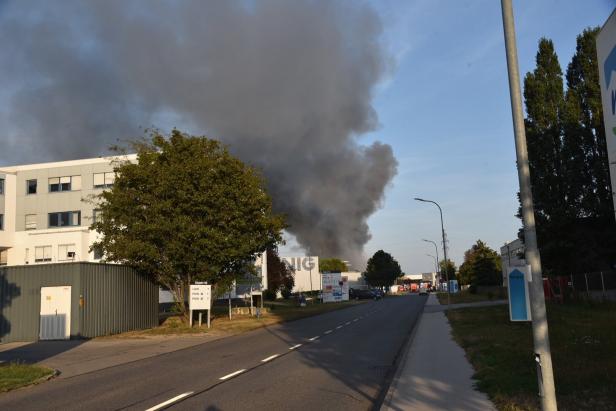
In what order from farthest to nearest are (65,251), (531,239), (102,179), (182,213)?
(102,179) < (65,251) < (182,213) < (531,239)

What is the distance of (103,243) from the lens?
28312 mm

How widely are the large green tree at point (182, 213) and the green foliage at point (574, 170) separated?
64.1ft

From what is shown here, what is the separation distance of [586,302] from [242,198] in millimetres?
17736

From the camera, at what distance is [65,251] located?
47781 mm

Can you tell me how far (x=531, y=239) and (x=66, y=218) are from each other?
177ft

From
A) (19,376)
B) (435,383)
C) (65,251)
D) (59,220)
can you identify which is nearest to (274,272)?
(59,220)

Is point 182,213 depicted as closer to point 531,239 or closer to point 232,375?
point 232,375

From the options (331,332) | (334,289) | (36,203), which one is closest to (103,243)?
(331,332)

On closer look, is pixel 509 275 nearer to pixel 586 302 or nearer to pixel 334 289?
pixel 586 302

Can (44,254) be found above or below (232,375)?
above

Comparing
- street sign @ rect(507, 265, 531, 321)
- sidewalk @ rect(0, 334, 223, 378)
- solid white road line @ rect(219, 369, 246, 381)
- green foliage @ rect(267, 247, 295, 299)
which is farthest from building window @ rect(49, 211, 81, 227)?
street sign @ rect(507, 265, 531, 321)

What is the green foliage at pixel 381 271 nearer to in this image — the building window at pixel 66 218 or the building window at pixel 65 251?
the building window at pixel 66 218

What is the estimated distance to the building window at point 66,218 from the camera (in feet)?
175

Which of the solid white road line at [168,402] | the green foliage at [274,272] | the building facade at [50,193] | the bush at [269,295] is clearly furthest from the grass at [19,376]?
the green foliage at [274,272]
